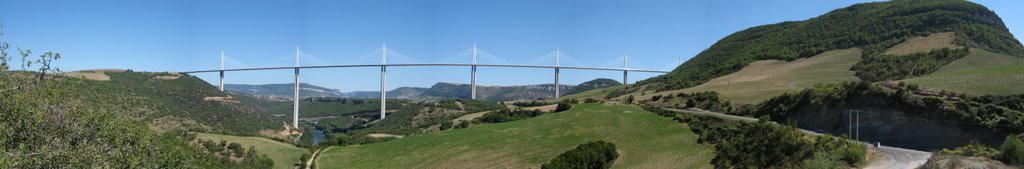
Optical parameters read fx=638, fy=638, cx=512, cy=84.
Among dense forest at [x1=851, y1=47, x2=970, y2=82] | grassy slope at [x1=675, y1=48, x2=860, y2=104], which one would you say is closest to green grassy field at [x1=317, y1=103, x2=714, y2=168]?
grassy slope at [x1=675, y1=48, x2=860, y2=104]

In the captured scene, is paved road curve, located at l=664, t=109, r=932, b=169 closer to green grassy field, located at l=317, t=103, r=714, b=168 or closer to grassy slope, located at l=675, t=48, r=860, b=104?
green grassy field, located at l=317, t=103, r=714, b=168

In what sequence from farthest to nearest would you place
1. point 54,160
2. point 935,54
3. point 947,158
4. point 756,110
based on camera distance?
point 935,54 → point 756,110 → point 947,158 → point 54,160

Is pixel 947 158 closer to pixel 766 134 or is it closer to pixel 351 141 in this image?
pixel 766 134

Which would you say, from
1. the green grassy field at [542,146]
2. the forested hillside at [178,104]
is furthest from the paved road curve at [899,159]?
the forested hillside at [178,104]

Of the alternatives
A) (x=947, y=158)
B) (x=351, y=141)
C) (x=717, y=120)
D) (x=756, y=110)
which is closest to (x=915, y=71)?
(x=756, y=110)

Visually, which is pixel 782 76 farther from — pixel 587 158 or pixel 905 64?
pixel 587 158

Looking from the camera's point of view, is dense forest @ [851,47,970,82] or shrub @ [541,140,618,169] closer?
shrub @ [541,140,618,169]
